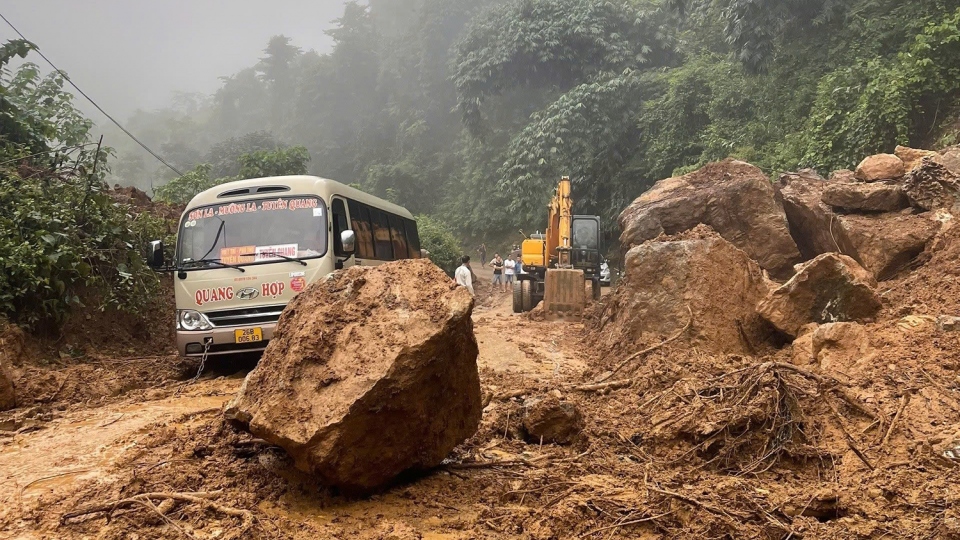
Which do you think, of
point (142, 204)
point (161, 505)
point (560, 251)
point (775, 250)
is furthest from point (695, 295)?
point (142, 204)

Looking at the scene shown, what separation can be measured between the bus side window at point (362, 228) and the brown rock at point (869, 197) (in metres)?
7.15

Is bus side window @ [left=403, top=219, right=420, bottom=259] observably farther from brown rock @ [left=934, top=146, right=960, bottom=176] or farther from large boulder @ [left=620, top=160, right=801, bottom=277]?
brown rock @ [left=934, top=146, right=960, bottom=176]

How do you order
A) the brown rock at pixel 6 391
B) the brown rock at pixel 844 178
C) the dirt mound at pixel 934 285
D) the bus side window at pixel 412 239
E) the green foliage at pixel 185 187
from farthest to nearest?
the green foliage at pixel 185 187 < the bus side window at pixel 412 239 < the brown rock at pixel 844 178 < the dirt mound at pixel 934 285 < the brown rock at pixel 6 391

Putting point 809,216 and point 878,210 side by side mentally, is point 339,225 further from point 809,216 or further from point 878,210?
point 878,210

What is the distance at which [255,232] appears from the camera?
323 inches

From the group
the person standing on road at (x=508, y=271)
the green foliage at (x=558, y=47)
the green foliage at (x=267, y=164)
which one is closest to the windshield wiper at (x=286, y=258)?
the person standing on road at (x=508, y=271)

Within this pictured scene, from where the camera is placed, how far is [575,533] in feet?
11.8

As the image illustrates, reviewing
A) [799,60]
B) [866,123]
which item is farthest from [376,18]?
[866,123]

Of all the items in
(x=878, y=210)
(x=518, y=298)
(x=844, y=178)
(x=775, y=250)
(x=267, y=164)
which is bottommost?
(x=518, y=298)

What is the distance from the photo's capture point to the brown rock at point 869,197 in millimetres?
9516

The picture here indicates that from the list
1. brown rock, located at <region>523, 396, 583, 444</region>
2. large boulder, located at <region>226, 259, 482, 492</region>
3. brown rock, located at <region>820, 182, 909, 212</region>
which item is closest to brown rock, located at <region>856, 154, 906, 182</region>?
brown rock, located at <region>820, 182, 909, 212</region>

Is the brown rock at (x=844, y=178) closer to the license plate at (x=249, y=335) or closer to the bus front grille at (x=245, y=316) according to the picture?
the bus front grille at (x=245, y=316)

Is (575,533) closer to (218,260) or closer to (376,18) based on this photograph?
(218,260)

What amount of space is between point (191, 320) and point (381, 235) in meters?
3.65
